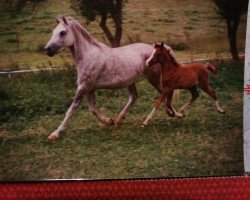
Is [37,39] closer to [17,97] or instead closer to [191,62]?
[17,97]

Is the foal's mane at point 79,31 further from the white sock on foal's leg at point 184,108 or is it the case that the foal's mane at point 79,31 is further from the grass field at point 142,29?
the white sock on foal's leg at point 184,108

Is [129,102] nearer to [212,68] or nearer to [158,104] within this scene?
[158,104]

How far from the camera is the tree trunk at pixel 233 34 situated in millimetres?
2623

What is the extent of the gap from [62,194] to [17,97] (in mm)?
589

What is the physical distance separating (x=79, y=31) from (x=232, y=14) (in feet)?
2.64

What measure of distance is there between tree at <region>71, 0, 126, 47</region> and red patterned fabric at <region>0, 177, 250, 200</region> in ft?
2.56

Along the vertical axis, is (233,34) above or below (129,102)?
above

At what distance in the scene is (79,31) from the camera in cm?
262

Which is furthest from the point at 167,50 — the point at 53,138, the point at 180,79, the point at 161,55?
the point at 53,138

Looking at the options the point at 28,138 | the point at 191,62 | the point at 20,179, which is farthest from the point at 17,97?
the point at 191,62

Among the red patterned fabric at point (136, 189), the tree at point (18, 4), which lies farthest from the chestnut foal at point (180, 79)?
the tree at point (18, 4)

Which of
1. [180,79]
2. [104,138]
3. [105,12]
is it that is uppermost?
[105,12]

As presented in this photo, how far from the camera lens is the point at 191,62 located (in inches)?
105

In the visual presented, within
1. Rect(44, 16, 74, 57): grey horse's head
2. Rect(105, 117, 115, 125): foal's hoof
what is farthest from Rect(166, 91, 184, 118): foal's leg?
Rect(44, 16, 74, 57): grey horse's head
